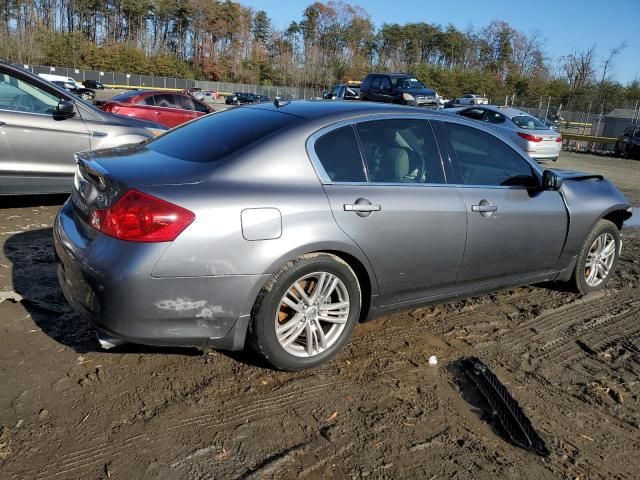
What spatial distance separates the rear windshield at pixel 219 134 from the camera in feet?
10.6

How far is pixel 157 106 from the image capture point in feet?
48.9

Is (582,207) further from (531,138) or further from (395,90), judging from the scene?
(395,90)

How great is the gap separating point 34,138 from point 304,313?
15.1ft

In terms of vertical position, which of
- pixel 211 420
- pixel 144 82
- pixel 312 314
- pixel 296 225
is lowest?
pixel 211 420

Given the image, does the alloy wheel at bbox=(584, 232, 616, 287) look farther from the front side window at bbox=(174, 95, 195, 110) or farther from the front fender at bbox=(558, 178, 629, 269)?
the front side window at bbox=(174, 95, 195, 110)

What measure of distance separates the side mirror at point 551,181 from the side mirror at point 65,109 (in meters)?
5.16

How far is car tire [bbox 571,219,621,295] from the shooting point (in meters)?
4.74

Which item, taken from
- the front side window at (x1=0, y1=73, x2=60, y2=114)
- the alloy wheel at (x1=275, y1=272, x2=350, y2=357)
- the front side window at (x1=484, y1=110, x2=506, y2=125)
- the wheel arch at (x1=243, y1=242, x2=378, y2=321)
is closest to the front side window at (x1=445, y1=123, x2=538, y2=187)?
the wheel arch at (x1=243, y1=242, x2=378, y2=321)

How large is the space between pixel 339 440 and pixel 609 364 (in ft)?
6.68

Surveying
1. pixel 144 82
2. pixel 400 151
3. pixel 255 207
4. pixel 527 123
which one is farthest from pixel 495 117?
pixel 144 82

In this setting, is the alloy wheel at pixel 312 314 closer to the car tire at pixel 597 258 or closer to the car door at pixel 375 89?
the car tire at pixel 597 258

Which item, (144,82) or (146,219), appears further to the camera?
(144,82)

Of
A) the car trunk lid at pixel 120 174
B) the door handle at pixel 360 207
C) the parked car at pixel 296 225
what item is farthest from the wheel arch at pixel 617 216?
the car trunk lid at pixel 120 174

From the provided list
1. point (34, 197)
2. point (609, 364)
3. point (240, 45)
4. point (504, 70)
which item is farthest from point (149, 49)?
point (609, 364)
